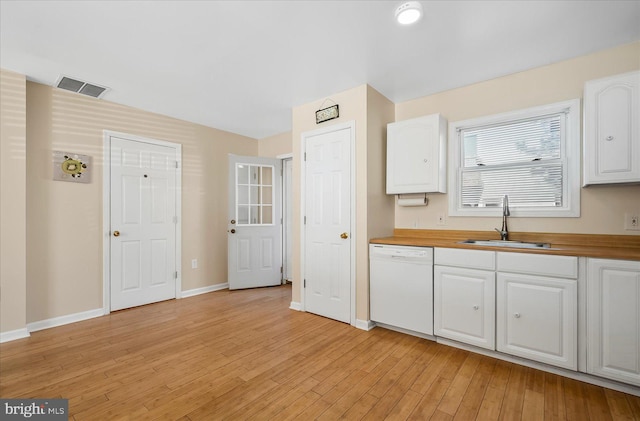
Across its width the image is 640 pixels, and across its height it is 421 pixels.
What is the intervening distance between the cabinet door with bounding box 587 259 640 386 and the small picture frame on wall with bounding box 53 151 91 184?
465cm

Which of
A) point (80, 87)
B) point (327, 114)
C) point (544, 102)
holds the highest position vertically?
point (80, 87)

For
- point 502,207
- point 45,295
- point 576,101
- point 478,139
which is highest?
point 576,101

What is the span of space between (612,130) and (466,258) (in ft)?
4.36

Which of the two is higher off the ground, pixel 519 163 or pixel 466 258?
pixel 519 163

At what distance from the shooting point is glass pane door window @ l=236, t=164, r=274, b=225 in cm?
445

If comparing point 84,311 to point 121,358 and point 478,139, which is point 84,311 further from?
point 478,139

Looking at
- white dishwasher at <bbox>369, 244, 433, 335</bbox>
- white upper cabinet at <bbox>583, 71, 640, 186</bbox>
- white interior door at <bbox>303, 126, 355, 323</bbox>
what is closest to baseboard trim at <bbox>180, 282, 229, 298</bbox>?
white interior door at <bbox>303, 126, 355, 323</bbox>

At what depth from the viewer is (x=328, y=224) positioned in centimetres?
315

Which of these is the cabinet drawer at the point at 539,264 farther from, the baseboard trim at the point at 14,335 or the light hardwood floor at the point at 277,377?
the baseboard trim at the point at 14,335

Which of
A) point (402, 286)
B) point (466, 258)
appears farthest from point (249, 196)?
point (466, 258)

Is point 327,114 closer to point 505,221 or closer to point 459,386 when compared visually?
point 505,221

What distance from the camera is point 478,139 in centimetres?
283

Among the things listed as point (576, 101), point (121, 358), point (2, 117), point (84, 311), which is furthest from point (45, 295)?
point (576, 101)

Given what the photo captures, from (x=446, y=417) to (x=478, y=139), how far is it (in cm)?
242
